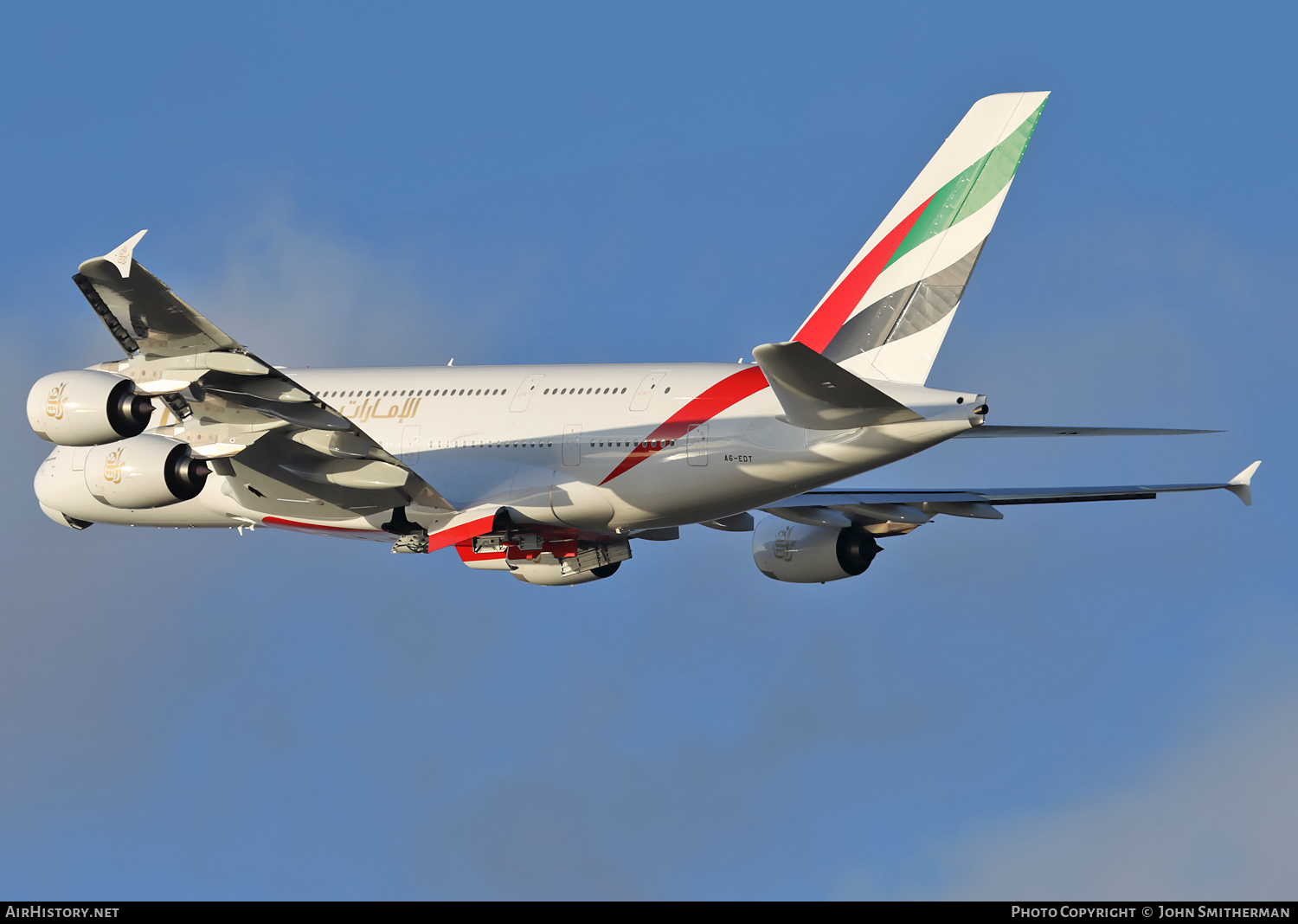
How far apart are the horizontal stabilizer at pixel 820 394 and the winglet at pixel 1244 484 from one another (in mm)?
8769

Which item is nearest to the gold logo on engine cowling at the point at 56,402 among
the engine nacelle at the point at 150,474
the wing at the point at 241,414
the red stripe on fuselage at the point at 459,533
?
the wing at the point at 241,414

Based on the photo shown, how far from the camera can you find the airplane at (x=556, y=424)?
945 inches

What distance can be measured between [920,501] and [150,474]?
14.4 metres

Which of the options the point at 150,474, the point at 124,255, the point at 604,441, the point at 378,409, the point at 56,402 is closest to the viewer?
the point at 124,255

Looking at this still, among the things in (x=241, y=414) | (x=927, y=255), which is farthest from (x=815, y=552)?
(x=241, y=414)

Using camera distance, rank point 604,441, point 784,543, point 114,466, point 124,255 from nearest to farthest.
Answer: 1. point 124,255
2. point 114,466
3. point 604,441
4. point 784,543

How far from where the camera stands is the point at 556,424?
92.4 ft

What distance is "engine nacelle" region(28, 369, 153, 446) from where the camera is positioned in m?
23.9

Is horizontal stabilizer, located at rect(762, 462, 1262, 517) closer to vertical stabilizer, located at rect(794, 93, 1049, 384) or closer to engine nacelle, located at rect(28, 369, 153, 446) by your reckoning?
vertical stabilizer, located at rect(794, 93, 1049, 384)

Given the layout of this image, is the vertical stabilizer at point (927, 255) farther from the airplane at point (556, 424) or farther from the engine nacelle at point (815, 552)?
the engine nacelle at point (815, 552)

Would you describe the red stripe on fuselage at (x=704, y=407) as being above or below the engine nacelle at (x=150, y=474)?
above

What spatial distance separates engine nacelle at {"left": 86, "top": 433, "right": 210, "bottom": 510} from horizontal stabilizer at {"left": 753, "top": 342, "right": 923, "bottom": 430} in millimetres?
9444

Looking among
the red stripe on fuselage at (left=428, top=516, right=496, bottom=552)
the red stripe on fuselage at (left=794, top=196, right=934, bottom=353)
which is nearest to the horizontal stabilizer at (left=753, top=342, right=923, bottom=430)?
the red stripe on fuselage at (left=794, top=196, right=934, bottom=353)

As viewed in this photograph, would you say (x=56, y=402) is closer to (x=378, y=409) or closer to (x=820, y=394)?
(x=378, y=409)
